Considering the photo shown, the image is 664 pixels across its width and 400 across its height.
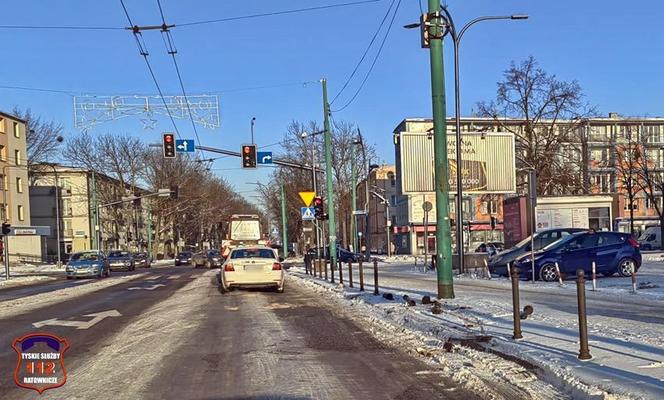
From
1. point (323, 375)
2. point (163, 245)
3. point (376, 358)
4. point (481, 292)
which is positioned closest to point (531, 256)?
point (481, 292)

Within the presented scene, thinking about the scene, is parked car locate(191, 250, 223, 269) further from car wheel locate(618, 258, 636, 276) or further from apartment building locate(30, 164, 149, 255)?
car wheel locate(618, 258, 636, 276)

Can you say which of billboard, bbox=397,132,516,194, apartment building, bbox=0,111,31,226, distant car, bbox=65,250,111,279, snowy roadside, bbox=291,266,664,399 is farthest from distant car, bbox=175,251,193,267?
snowy roadside, bbox=291,266,664,399

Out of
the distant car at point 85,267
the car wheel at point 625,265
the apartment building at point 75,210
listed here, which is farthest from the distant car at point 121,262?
the car wheel at point 625,265

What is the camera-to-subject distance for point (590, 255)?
64.5 feet

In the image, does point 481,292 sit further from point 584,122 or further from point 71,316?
point 584,122

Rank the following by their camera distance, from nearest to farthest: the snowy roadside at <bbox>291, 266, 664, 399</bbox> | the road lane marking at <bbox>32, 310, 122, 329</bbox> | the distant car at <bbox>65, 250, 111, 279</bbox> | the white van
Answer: the snowy roadside at <bbox>291, 266, 664, 399</bbox> → the road lane marking at <bbox>32, 310, 122, 329</bbox> → the distant car at <bbox>65, 250, 111, 279</bbox> → the white van

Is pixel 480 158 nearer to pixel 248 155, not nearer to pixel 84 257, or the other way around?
pixel 248 155

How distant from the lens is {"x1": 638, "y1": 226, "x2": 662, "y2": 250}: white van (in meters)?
54.0

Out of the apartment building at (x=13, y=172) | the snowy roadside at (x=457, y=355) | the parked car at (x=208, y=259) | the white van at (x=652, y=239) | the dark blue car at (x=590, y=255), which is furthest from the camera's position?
the apartment building at (x=13, y=172)

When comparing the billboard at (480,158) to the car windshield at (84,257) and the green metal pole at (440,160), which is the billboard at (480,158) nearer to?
the car windshield at (84,257)

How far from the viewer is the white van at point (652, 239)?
54000 millimetres

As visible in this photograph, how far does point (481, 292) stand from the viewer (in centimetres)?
1638

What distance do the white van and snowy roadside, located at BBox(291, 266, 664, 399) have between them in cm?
4489

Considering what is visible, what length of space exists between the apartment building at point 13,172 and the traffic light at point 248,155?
131 feet
